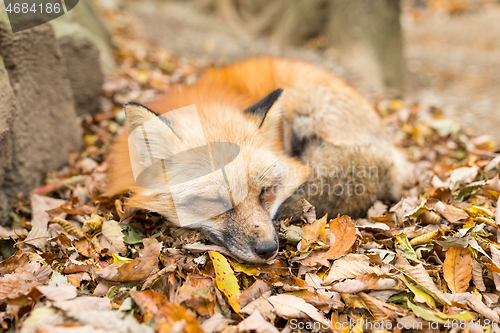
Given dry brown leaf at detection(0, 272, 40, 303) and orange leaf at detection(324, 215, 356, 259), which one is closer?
dry brown leaf at detection(0, 272, 40, 303)

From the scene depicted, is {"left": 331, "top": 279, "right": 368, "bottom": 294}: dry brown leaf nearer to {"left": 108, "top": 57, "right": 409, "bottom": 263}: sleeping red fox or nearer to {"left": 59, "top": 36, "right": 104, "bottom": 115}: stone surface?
{"left": 108, "top": 57, "right": 409, "bottom": 263}: sleeping red fox

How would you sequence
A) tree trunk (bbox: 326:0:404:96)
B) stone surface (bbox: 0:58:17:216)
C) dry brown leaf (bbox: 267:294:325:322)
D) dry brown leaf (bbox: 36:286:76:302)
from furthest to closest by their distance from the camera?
tree trunk (bbox: 326:0:404:96), stone surface (bbox: 0:58:17:216), dry brown leaf (bbox: 267:294:325:322), dry brown leaf (bbox: 36:286:76:302)

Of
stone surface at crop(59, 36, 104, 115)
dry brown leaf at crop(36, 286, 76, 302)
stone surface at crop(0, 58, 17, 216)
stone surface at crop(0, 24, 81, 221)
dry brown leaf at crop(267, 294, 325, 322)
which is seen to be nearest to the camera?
dry brown leaf at crop(36, 286, 76, 302)

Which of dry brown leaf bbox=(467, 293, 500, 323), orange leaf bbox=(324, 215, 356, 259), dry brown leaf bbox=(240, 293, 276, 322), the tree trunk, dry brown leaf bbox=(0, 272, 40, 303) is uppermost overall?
the tree trunk

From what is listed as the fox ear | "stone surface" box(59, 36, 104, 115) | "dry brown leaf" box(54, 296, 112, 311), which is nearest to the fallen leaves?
"dry brown leaf" box(54, 296, 112, 311)

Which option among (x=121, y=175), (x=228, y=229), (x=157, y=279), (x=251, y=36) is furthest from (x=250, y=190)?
(x=251, y=36)

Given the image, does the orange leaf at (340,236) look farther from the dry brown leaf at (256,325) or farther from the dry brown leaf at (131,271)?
the dry brown leaf at (131,271)

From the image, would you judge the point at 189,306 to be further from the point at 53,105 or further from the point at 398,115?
the point at 398,115

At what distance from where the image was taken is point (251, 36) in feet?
31.4

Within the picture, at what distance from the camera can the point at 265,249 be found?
1.93m

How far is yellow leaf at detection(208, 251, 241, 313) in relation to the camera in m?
1.87

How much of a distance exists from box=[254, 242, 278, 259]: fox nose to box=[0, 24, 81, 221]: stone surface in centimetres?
217

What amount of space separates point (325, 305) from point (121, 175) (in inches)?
70.6

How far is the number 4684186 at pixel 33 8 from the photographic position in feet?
8.69
